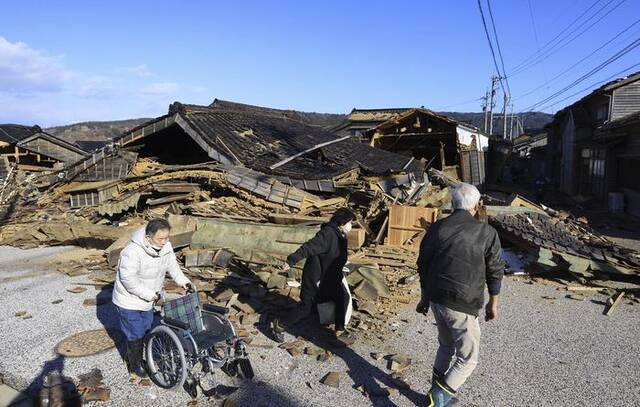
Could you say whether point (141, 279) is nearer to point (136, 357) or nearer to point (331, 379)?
point (136, 357)

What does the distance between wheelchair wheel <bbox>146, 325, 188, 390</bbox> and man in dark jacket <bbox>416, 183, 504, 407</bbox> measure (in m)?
2.37

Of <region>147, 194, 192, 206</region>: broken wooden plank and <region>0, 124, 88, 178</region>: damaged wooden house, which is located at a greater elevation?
<region>0, 124, 88, 178</region>: damaged wooden house

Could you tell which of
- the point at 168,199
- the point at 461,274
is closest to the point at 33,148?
the point at 168,199

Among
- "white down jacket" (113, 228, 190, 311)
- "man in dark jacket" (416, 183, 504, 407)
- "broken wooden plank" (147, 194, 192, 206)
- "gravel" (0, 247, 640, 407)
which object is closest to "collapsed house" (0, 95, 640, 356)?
"broken wooden plank" (147, 194, 192, 206)

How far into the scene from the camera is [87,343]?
5.95 m

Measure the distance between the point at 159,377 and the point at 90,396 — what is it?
661mm

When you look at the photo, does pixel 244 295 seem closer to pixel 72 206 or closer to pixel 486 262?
pixel 486 262

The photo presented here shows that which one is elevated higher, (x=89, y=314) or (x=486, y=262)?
(x=486, y=262)

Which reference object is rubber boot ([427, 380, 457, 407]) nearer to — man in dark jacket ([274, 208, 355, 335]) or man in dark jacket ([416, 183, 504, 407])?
man in dark jacket ([416, 183, 504, 407])

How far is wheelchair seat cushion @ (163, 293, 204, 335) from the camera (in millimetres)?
4762

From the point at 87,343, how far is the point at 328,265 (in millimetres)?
3247

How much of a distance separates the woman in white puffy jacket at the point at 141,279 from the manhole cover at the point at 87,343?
3.38 feet

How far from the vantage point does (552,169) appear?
34.5 meters

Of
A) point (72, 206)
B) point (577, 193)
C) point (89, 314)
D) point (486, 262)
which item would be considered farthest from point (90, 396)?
point (577, 193)
